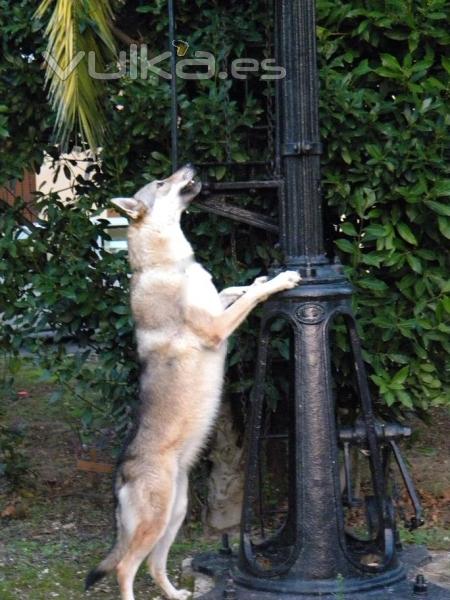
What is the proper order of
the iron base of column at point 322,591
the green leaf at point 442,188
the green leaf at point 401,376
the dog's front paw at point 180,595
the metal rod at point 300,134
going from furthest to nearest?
the green leaf at point 401,376, the green leaf at point 442,188, the dog's front paw at point 180,595, the metal rod at point 300,134, the iron base of column at point 322,591

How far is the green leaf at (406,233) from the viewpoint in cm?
629

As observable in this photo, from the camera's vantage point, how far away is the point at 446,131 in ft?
20.3

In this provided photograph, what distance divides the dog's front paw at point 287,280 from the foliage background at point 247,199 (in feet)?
3.07

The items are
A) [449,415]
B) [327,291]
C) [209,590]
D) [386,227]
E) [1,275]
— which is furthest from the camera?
[449,415]

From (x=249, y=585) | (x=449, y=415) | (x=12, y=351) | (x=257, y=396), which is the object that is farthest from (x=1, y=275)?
(x=449, y=415)

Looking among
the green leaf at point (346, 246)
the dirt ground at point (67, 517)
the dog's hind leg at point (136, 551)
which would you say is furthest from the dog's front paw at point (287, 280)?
the dirt ground at point (67, 517)

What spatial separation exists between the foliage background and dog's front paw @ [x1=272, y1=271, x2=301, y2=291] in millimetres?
936

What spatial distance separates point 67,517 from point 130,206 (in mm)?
2555

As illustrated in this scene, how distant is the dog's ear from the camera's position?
616 cm

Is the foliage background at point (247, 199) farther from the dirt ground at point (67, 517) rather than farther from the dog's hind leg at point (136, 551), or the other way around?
the dog's hind leg at point (136, 551)

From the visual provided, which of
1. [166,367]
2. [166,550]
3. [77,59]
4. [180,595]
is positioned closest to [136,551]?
[166,550]

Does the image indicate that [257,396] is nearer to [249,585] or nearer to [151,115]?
[249,585]

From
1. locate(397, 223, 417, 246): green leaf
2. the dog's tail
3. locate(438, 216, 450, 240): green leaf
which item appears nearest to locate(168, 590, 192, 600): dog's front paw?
the dog's tail

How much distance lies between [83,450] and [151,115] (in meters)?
3.50
